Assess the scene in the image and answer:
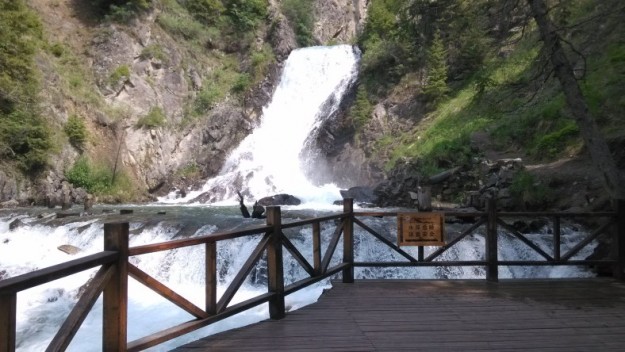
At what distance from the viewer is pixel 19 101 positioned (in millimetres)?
20891

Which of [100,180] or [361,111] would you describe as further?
[361,111]

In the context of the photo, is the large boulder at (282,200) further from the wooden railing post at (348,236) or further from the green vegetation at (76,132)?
the wooden railing post at (348,236)

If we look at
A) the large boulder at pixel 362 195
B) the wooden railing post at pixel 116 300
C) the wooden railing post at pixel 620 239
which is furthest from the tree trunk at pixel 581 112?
the large boulder at pixel 362 195

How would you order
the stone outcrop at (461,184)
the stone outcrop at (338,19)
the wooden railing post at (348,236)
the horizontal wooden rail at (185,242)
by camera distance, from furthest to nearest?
the stone outcrop at (338,19) → the stone outcrop at (461,184) → the wooden railing post at (348,236) → the horizontal wooden rail at (185,242)

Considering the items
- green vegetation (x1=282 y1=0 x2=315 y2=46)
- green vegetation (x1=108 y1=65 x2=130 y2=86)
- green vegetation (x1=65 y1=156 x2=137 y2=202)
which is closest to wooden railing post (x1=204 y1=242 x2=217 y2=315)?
green vegetation (x1=65 y1=156 x2=137 y2=202)

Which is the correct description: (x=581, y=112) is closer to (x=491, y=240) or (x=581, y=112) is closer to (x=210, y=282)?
(x=491, y=240)

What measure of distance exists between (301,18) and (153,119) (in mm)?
17190

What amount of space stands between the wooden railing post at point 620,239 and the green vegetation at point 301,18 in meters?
31.6

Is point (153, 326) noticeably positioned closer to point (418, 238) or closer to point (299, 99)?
point (418, 238)

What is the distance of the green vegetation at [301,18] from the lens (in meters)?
37.1

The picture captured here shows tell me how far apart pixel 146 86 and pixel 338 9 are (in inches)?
811

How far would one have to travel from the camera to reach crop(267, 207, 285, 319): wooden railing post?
537cm

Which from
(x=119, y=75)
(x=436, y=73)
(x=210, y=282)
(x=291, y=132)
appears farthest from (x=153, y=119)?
(x=210, y=282)

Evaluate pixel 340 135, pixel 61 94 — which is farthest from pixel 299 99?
pixel 61 94
